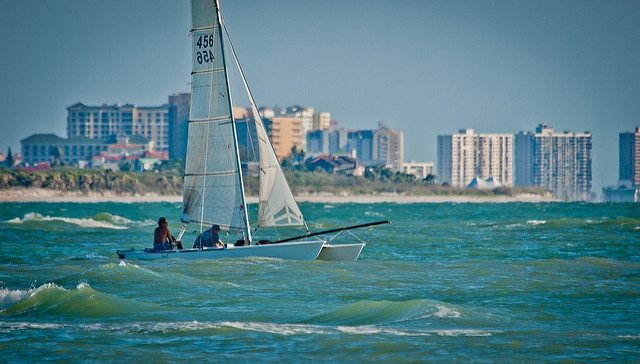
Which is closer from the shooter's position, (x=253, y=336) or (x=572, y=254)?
(x=253, y=336)

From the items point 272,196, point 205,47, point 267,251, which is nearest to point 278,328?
point 267,251

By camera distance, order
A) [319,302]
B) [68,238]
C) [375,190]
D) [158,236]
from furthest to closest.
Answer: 1. [375,190]
2. [68,238]
3. [158,236]
4. [319,302]

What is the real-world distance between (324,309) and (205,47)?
431 inches

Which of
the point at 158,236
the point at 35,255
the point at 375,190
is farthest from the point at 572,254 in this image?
the point at 375,190

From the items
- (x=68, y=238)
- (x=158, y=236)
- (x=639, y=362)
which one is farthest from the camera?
(x=68, y=238)

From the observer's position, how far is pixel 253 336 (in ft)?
49.8

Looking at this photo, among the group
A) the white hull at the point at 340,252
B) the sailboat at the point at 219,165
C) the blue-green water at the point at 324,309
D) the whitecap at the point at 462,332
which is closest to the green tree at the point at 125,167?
the blue-green water at the point at 324,309

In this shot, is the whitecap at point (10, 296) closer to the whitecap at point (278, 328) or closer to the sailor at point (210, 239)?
the whitecap at point (278, 328)

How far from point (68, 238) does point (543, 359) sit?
102 ft

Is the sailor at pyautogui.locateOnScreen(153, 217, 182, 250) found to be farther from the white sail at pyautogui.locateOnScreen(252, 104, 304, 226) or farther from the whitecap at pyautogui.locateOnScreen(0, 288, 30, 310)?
the whitecap at pyautogui.locateOnScreen(0, 288, 30, 310)

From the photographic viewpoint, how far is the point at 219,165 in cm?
2664

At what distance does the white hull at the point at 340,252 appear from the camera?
85.2ft

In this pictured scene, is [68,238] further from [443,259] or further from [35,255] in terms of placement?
[443,259]

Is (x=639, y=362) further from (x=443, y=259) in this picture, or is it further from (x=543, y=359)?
(x=443, y=259)
